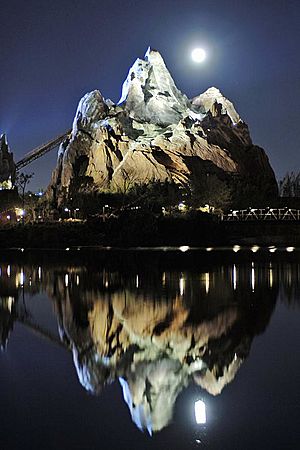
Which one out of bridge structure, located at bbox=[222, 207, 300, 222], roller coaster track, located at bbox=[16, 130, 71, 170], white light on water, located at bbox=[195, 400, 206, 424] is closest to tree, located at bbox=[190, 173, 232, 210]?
bridge structure, located at bbox=[222, 207, 300, 222]

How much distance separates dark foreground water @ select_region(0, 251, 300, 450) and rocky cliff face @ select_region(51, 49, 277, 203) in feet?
280

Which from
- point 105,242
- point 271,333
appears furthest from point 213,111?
point 271,333

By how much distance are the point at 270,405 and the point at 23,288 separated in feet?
52.4

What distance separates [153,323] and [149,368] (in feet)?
14.5

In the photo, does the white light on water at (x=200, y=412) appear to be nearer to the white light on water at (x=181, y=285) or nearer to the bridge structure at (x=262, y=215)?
the white light on water at (x=181, y=285)

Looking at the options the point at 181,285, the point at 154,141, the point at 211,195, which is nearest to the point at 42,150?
the point at 154,141

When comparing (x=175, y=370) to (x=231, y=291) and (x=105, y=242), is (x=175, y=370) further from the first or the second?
(x=105, y=242)

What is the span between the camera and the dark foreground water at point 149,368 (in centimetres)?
716

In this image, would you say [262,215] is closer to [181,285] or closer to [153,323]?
[181,285]

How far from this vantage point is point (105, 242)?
59312 millimetres

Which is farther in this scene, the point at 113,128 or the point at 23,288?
the point at 113,128

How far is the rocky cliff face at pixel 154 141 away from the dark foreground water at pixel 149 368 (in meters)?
85.3

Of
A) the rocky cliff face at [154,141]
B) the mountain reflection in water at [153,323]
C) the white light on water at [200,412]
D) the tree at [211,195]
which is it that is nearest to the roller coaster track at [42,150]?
the rocky cliff face at [154,141]

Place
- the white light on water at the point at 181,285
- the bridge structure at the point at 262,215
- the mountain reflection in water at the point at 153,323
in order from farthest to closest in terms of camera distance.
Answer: the bridge structure at the point at 262,215 → the white light on water at the point at 181,285 → the mountain reflection in water at the point at 153,323
